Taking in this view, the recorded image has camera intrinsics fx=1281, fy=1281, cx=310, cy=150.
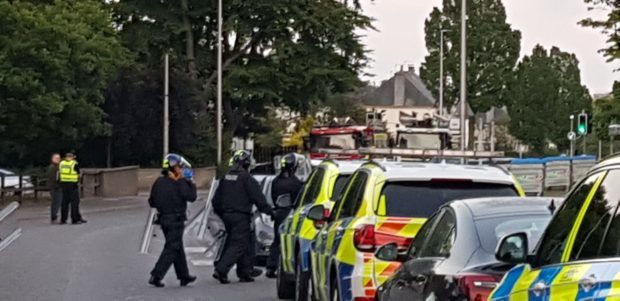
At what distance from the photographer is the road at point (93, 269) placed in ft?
50.8

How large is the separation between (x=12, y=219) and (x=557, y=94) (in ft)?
210

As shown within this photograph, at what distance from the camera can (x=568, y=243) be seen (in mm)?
5367

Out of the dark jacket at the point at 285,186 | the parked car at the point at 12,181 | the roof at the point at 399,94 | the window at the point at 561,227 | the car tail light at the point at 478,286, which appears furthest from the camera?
the roof at the point at 399,94

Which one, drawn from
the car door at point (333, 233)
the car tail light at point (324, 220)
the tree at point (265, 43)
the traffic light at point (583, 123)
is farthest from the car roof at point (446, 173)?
the tree at point (265, 43)

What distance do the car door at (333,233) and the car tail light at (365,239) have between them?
61 cm

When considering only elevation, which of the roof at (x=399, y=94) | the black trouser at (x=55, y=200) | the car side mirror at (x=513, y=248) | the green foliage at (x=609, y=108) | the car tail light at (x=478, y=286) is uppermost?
the roof at (x=399, y=94)

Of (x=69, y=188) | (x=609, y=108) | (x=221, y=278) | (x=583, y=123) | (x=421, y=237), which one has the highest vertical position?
(x=583, y=123)

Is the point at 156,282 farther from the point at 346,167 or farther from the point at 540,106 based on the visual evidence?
the point at 540,106

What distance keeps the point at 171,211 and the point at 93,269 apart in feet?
10.3

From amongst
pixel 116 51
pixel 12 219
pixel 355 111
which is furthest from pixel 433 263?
pixel 355 111

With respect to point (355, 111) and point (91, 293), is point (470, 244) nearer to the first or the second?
point (91, 293)

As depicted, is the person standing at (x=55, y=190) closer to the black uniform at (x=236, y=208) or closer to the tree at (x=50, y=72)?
the tree at (x=50, y=72)

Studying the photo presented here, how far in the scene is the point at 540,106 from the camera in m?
89.8

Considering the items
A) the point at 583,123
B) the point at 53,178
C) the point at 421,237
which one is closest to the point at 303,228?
the point at 421,237
